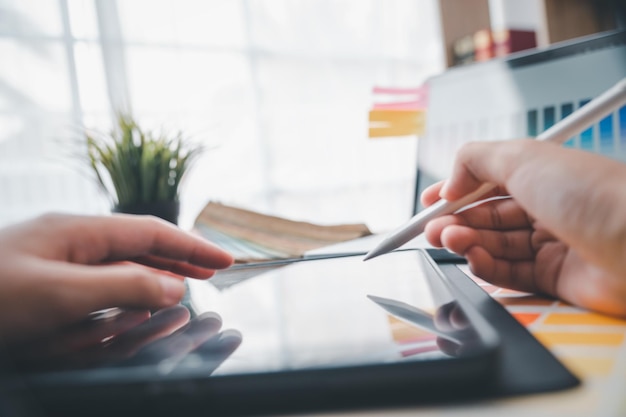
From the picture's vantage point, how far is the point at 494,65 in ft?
2.11

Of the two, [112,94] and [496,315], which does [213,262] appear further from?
[112,94]

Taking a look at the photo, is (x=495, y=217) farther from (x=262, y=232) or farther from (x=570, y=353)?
(x=262, y=232)

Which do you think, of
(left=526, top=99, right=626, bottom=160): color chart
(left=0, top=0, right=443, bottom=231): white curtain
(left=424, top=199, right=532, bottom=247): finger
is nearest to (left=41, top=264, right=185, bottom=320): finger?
(left=424, top=199, right=532, bottom=247): finger

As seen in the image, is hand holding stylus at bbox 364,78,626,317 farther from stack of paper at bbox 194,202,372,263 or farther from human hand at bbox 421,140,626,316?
stack of paper at bbox 194,202,372,263

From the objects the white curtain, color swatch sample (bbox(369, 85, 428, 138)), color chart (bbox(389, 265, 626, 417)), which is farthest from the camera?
the white curtain

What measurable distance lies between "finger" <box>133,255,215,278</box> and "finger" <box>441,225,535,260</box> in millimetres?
196

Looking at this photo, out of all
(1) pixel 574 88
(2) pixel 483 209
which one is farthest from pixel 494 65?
(2) pixel 483 209

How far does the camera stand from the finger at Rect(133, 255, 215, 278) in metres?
0.42

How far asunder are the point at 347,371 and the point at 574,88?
508 millimetres

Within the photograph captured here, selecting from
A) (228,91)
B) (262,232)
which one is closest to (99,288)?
(262,232)

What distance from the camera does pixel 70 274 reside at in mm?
253

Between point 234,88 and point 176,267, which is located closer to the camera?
point 176,267

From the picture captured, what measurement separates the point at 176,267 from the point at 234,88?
1435 mm

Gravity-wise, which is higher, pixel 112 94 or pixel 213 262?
pixel 112 94
